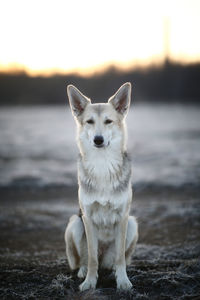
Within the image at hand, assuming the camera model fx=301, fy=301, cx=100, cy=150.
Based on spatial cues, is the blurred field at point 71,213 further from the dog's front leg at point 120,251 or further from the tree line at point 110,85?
the tree line at point 110,85

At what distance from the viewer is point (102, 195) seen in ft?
11.6

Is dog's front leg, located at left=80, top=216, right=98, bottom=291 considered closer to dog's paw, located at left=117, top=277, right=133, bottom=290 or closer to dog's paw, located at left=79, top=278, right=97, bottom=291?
dog's paw, located at left=79, top=278, right=97, bottom=291

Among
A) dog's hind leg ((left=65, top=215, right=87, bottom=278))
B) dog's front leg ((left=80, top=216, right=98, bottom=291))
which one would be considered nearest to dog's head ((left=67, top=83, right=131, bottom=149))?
dog's front leg ((left=80, top=216, right=98, bottom=291))

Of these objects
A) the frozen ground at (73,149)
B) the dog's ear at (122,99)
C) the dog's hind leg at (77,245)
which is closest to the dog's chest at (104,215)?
the dog's hind leg at (77,245)

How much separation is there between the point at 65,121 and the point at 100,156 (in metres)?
18.2

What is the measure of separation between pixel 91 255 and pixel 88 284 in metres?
0.34

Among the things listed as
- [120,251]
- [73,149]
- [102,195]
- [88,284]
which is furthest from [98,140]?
[73,149]

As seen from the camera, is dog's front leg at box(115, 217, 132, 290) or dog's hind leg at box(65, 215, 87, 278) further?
dog's hind leg at box(65, 215, 87, 278)

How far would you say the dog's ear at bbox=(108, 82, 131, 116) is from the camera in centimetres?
393

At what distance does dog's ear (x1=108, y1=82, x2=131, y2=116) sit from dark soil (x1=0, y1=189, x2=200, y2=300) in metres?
2.15

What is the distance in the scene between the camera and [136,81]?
33.2m

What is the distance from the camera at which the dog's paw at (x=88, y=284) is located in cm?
355

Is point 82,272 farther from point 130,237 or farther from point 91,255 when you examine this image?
point 130,237

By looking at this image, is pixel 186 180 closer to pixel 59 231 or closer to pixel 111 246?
pixel 59 231
